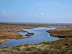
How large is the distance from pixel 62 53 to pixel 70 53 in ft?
2.97

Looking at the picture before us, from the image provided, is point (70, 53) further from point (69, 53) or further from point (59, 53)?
point (59, 53)

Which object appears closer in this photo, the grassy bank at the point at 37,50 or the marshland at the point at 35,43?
the grassy bank at the point at 37,50

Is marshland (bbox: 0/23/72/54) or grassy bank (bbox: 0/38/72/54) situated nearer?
grassy bank (bbox: 0/38/72/54)

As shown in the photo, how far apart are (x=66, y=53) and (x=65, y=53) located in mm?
151

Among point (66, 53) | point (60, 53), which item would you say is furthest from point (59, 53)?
point (66, 53)

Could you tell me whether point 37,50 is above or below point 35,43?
above

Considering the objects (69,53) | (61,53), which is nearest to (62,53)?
(61,53)

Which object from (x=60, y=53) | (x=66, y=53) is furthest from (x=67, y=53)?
(x=60, y=53)

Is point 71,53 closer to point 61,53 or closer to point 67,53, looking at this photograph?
point 67,53

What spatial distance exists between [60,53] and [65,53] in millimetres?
532

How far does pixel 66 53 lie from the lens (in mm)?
10359

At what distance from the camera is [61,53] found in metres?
10.5

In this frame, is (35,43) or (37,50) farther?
(35,43)

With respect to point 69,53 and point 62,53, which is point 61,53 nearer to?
point 62,53
